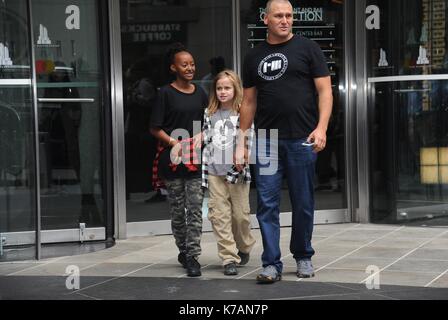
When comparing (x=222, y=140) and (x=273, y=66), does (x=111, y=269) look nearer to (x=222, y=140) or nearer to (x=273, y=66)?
(x=222, y=140)

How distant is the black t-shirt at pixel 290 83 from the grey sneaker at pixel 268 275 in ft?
3.00

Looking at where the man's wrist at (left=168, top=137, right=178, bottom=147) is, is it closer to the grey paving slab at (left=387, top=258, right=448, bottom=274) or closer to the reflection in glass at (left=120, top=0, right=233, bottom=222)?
the grey paving slab at (left=387, top=258, right=448, bottom=274)

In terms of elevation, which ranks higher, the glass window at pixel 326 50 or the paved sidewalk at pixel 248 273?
the glass window at pixel 326 50

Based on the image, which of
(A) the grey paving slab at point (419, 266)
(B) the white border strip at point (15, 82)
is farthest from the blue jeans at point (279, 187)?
→ (B) the white border strip at point (15, 82)

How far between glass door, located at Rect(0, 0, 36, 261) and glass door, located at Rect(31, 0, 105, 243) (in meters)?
0.54

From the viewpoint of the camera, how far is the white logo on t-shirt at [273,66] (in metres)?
5.72

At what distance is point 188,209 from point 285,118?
1032 mm

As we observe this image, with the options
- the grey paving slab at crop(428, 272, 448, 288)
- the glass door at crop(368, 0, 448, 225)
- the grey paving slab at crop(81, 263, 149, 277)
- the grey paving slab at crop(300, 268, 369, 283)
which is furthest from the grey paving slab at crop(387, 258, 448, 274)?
the glass door at crop(368, 0, 448, 225)

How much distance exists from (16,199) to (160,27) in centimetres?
226

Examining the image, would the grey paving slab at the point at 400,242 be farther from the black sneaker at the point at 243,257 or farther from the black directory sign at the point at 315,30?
the black directory sign at the point at 315,30

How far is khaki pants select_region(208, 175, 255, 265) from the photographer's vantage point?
611 cm

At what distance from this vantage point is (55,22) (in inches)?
312

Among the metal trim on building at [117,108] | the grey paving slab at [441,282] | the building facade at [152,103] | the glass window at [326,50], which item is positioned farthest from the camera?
the glass window at [326,50]
